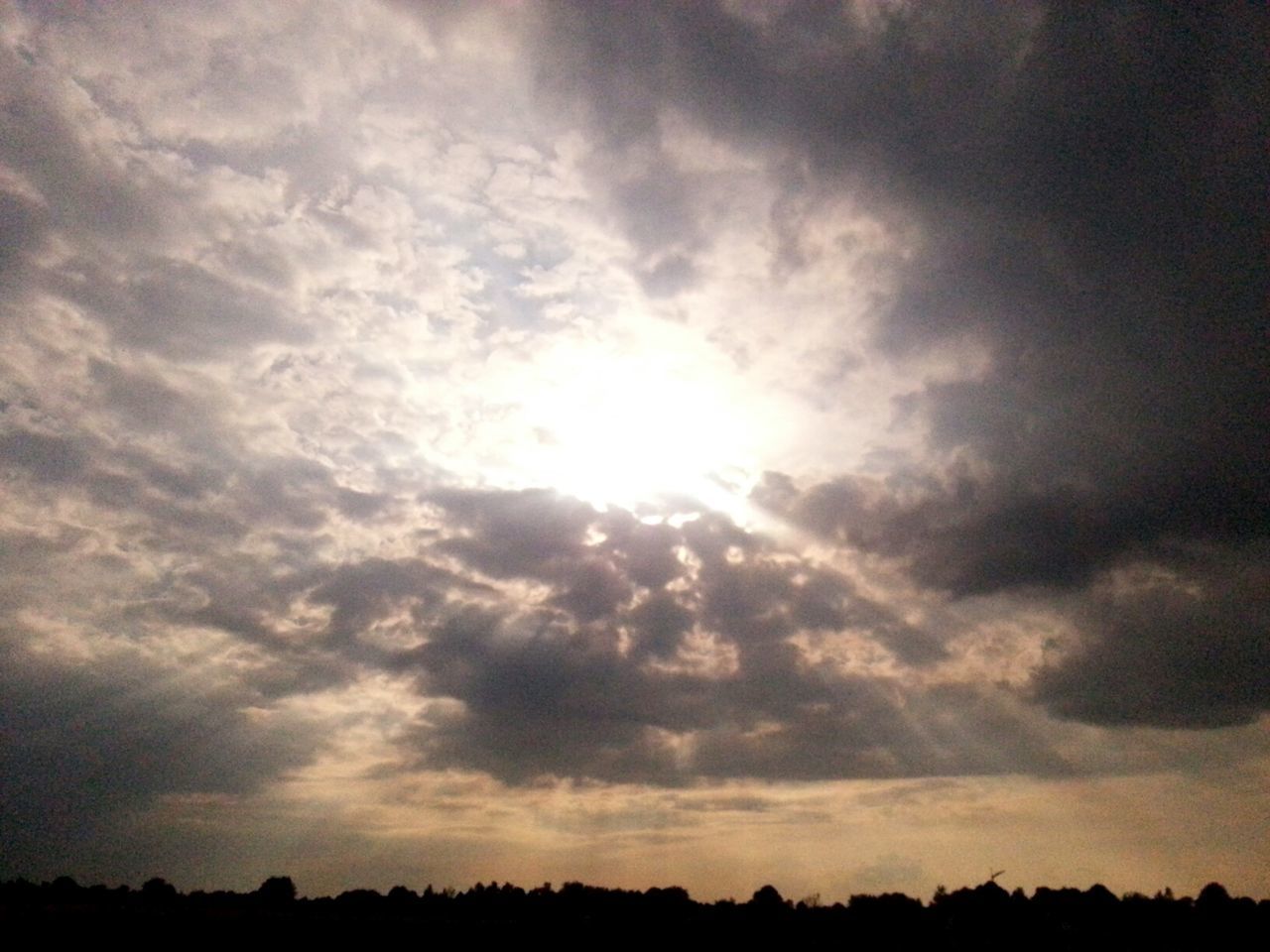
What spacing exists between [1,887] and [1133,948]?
250 feet

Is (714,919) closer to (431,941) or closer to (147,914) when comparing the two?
(431,941)

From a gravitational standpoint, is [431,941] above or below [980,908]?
below

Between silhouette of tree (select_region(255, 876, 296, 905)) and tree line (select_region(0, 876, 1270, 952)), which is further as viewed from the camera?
silhouette of tree (select_region(255, 876, 296, 905))

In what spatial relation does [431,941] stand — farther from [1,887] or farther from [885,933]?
[1,887]

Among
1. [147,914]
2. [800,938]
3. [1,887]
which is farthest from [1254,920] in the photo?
[1,887]

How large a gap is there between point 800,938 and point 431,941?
64.0 ft

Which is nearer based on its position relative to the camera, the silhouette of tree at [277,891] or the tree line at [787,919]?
the tree line at [787,919]

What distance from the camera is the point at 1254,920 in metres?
42.9

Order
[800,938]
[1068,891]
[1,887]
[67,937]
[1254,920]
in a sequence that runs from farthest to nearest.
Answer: [1,887]
[1068,891]
[800,938]
[1254,920]
[67,937]

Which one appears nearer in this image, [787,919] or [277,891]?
[787,919]

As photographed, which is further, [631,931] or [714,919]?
[714,919]

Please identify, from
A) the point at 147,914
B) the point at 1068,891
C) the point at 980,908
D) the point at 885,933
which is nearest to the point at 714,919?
the point at 885,933

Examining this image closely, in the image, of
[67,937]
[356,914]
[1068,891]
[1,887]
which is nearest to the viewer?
[67,937]

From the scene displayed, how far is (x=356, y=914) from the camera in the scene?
55281 mm
